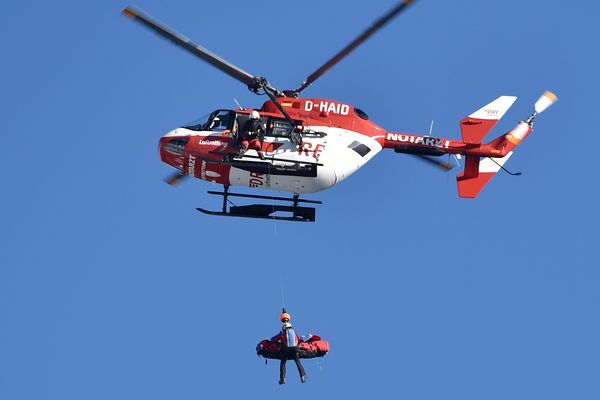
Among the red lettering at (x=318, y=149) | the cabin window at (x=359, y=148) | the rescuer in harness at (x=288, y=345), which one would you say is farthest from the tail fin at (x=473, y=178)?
the rescuer in harness at (x=288, y=345)

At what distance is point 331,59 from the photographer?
2095cm

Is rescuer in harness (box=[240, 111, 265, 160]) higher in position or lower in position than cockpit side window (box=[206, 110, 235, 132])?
lower

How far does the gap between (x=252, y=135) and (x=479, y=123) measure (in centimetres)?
422

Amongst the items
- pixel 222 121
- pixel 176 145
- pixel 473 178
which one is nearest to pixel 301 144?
pixel 222 121

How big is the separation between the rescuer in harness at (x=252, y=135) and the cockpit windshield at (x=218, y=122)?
50 centimetres

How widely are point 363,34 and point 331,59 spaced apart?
818 mm

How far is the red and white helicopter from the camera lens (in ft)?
69.5

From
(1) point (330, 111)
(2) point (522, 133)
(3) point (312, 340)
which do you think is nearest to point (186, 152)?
(1) point (330, 111)

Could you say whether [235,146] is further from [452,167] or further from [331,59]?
[452,167]

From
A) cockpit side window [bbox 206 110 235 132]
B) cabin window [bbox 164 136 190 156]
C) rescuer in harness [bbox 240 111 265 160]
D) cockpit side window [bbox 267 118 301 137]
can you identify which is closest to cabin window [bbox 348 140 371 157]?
cockpit side window [bbox 267 118 301 137]

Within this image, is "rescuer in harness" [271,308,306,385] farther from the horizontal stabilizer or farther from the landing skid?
the horizontal stabilizer

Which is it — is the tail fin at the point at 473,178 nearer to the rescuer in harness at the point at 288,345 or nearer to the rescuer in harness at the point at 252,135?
the rescuer in harness at the point at 252,135

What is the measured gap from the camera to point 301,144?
21297 millimetres

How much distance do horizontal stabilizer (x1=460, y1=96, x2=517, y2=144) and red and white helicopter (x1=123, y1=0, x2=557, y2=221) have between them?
2cm
